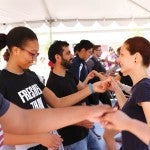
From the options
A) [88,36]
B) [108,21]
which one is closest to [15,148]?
[108,21]

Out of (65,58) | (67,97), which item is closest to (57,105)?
(67,97)

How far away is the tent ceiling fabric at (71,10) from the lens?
6.40m

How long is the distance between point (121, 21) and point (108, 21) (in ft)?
0.90

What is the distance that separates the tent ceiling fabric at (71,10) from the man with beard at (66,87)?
2.61 metres

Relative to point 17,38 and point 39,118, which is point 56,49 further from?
point 39,118

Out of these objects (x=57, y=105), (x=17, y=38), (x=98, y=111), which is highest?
(x=17, y=38)

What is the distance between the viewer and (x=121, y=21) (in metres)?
7.54

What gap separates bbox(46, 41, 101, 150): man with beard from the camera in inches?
119

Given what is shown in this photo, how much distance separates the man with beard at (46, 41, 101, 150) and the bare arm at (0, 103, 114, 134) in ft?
3.04

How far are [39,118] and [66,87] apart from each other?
4.87 ft

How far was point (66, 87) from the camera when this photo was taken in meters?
3.21

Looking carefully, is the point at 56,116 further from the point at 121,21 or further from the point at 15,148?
the point at 121,21

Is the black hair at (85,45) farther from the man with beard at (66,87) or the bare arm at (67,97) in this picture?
the bare arm at (67,97)

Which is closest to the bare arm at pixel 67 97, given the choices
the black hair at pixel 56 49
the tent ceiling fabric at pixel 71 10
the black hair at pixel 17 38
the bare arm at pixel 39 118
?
the black hair at pixel 17 38
